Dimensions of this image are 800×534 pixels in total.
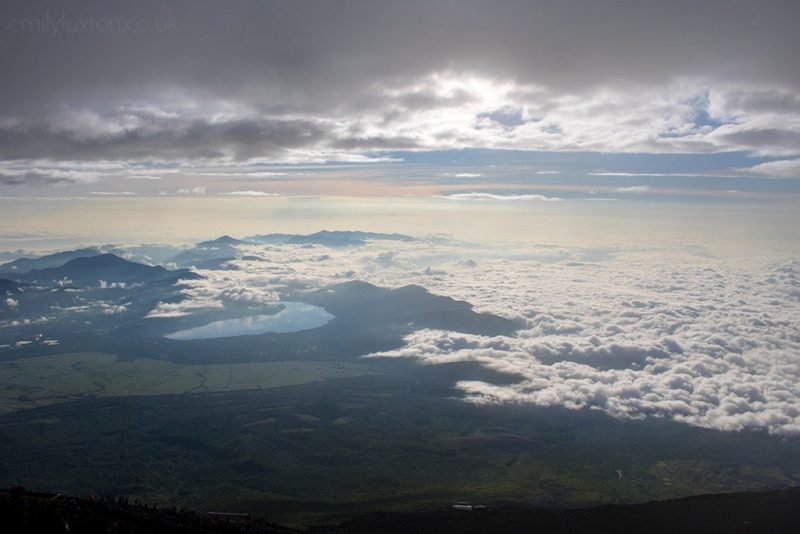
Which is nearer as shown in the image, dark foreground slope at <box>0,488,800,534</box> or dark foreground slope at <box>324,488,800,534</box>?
dark foreground slope at <box>0,488,800,534</box>

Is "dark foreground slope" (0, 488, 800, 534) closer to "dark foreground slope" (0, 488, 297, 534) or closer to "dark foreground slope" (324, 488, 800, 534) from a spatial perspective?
"dark foreground slope" (324, 488, 800, 534)

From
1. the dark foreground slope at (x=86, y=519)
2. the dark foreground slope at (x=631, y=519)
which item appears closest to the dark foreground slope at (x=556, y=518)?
the dark foreground slope at (x=631, y=519)

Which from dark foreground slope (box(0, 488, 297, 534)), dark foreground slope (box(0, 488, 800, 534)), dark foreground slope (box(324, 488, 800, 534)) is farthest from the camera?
dark foreground slope (box(324, 488, 800, 534))

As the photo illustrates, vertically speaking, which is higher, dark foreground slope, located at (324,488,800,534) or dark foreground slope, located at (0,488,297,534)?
dark foreground slope, located at (0,488,297,534)

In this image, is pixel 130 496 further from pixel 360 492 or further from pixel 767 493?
pixel 767 493

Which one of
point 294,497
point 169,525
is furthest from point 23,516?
point 294,497

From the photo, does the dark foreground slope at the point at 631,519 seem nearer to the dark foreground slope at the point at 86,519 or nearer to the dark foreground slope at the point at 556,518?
the dark foreground slope at the point at 556,518

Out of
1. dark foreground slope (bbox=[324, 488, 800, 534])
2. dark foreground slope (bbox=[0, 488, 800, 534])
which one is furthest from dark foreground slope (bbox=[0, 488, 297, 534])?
dark foreground slope (bbox=[324, 488, 800, 534])

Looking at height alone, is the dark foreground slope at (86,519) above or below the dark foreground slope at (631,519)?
above

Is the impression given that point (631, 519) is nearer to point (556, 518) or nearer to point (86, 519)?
point (556, 518)
